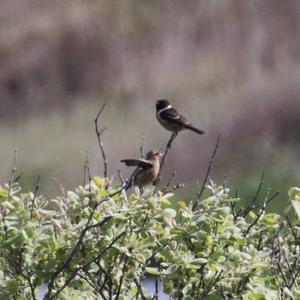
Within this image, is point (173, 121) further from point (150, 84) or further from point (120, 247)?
point (150, 84)

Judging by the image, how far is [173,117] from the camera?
9.11m

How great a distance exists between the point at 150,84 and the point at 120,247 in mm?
11501

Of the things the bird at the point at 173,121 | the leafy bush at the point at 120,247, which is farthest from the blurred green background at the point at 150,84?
the leafy bush at the point at 120,247

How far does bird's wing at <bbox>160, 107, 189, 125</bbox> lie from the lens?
9.04 meters

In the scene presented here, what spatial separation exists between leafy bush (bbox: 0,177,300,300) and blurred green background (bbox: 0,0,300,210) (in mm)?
5934

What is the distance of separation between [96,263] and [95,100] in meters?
11.7

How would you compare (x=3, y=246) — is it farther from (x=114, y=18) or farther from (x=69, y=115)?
(x=114, y=18)

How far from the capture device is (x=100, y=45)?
17.8 metres

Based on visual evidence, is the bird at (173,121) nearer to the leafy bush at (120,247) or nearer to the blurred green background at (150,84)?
the blurred green background at (150,84)

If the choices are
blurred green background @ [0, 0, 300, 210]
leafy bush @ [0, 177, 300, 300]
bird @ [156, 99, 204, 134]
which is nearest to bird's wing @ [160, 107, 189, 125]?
bird @ [156, 99, 204, 134]

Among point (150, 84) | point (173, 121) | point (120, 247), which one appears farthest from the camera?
point (150, 84)

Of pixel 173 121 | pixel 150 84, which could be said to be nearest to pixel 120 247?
pixel 173 121

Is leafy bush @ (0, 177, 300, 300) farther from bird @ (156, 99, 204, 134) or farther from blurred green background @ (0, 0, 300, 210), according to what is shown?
blurred green background @ (0, 0, 300, 210)

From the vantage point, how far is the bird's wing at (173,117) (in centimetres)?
904
